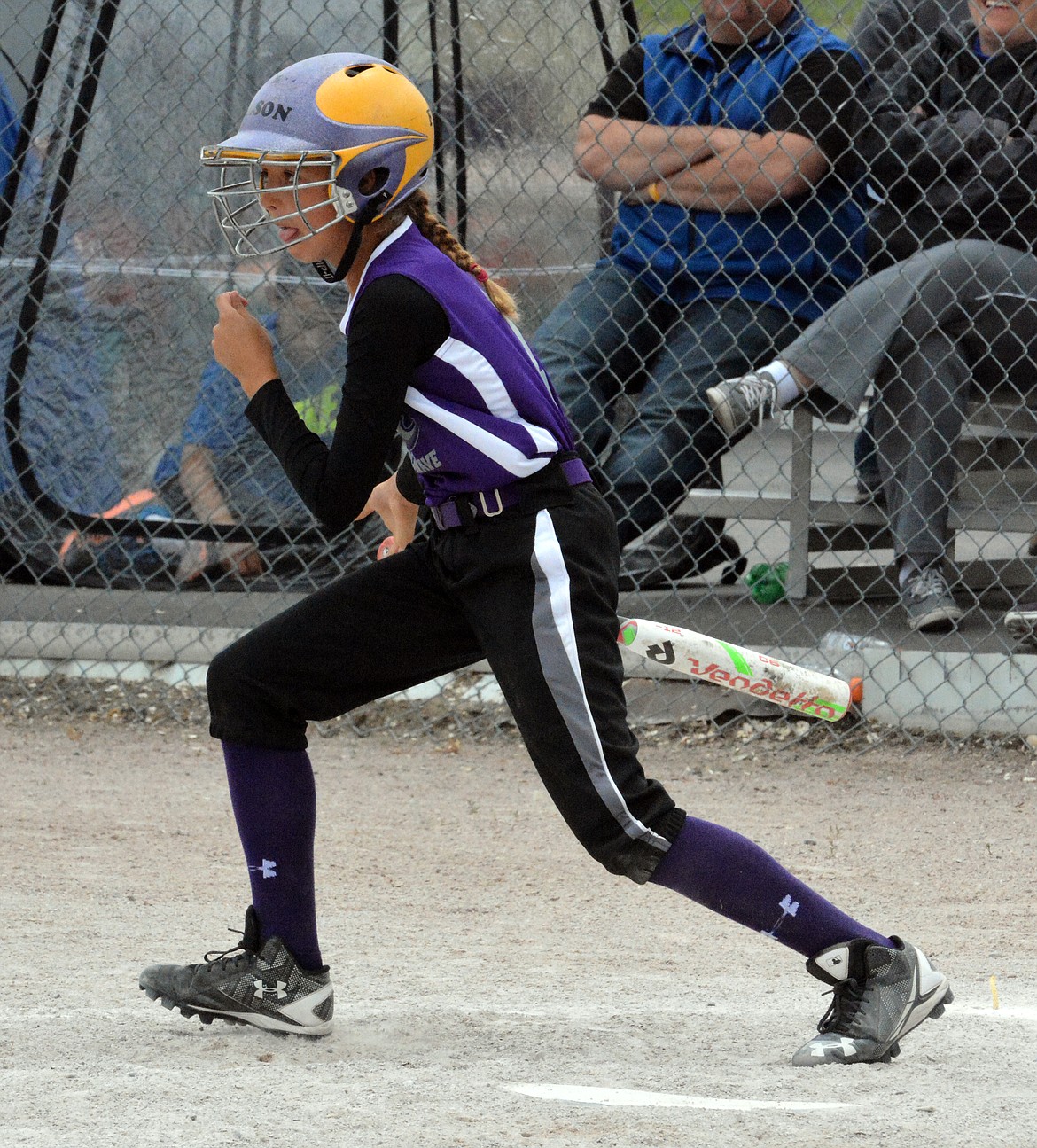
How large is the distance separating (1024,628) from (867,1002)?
2.37 m

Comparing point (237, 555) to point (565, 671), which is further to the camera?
point (237, 555)

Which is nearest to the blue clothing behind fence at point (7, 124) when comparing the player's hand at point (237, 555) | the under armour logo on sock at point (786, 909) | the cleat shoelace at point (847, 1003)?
the player's hand at point (237, 555)

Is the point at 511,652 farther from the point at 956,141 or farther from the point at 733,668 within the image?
the point at 956,141

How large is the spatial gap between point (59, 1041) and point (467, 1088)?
0.71m

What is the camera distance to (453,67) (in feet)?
17.3

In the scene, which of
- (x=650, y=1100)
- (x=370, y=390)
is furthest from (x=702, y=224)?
(x=650, y=1100)

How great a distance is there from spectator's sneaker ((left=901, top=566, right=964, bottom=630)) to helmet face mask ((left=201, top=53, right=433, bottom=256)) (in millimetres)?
2748

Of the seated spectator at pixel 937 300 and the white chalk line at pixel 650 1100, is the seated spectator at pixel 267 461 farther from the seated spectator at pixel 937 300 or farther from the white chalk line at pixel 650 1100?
the white chalk line at pixel 650 1100

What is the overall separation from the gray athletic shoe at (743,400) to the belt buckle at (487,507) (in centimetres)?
225

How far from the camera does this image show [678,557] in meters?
5.44

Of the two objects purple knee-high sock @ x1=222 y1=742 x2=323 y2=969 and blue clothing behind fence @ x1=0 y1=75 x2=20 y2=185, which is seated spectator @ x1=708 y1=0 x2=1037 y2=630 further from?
blue clothing behind fence @ x1=0 y1=75 x2=20 y2=185

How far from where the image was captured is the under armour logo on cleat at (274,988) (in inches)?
106

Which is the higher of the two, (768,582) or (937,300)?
(937,300)

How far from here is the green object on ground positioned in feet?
17.7
